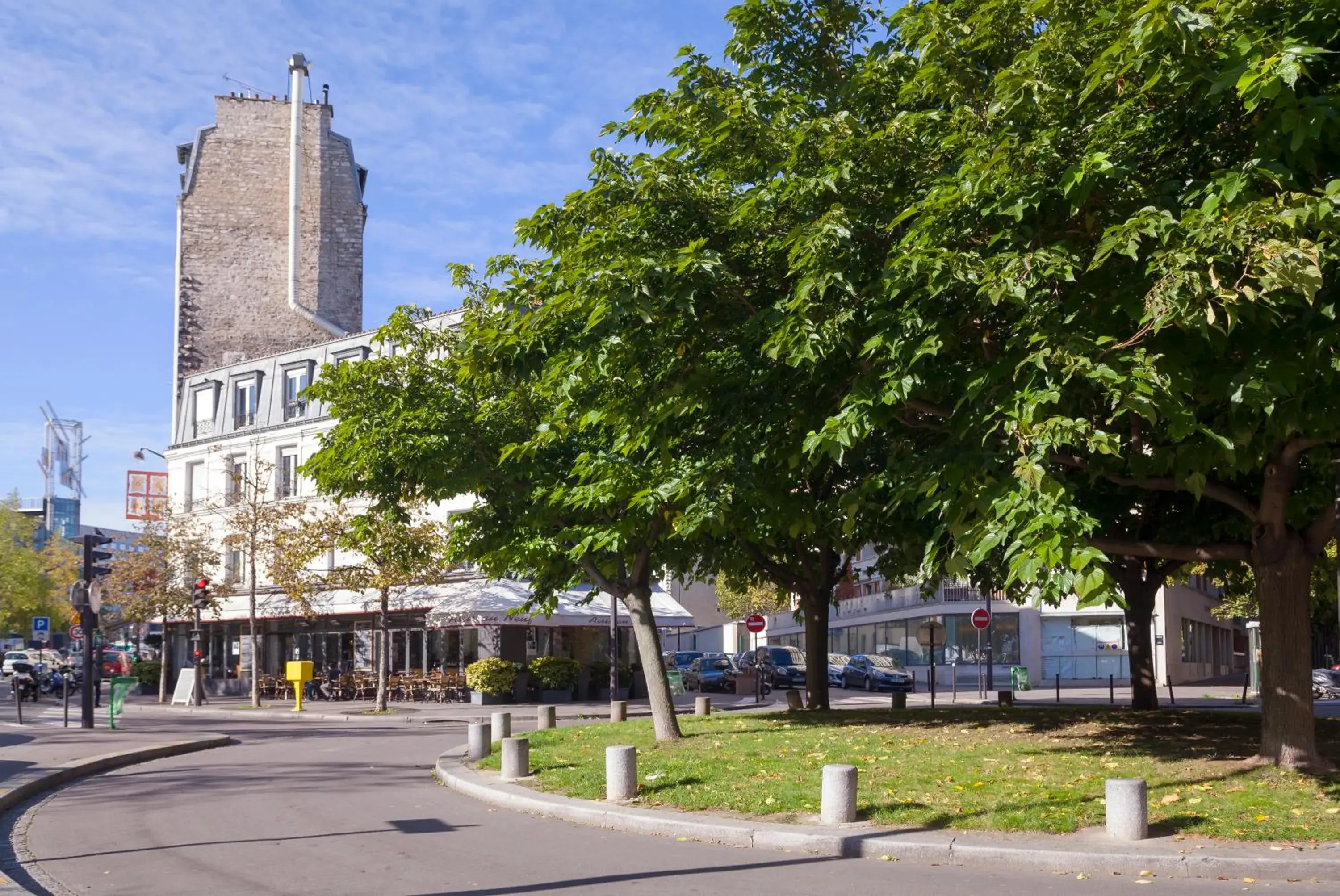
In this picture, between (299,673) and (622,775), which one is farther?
(299,673)

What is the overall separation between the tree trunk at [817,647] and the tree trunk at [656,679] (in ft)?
21.2

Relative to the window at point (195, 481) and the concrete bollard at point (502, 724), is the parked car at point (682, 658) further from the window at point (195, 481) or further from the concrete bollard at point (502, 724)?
the concrete bollard at point (502, 724)

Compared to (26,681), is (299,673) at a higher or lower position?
higher

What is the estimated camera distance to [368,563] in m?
36.4

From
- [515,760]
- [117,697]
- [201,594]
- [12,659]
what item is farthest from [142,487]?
[515,760]

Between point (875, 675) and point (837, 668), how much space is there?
3.28 meters

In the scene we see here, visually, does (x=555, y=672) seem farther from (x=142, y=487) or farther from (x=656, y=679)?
(x=142, y=487)

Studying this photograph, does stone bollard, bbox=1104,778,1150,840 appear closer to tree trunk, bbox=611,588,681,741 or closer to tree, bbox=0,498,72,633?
tree trunk, bbox=611,588,681,741

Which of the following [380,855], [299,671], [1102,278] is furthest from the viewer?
[299,671]

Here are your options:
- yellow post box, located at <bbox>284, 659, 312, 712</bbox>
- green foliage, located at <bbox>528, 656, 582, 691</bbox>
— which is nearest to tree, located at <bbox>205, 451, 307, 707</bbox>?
yellow post box, located at <bbox>284, 659, 312, 712</bbox>

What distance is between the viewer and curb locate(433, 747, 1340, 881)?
9508mm

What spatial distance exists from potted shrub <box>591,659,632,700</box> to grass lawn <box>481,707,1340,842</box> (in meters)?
19.2

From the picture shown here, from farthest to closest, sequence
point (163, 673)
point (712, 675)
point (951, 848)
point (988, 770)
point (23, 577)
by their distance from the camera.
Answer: point (23, 577)
point (712, 675)
point (163, 673)
point (988, 770)
point (951, 848)

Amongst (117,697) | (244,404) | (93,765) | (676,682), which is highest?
(244,404)
